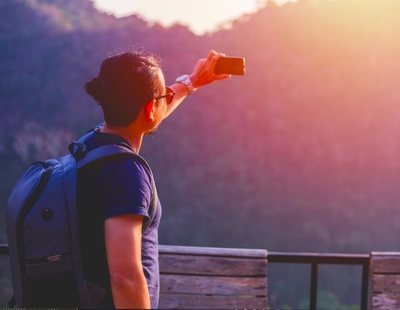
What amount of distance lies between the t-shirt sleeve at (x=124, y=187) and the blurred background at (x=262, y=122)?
23.9 metres

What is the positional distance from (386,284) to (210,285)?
79cm

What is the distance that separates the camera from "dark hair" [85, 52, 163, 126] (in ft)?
4.13

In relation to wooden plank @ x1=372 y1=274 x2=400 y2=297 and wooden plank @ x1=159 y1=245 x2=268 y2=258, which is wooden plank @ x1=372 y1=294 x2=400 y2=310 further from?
wooden plank @ x1=159 y1=245 x2=268 y2=258

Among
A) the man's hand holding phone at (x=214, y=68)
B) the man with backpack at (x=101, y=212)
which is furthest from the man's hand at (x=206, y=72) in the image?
the man with backpack at (x=101, y=212)

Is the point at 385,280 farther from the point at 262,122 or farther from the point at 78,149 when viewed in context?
the point at 262,122

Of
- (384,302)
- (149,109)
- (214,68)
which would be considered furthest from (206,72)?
(384,302)

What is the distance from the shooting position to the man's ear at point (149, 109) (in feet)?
4.16

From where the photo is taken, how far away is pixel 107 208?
3.73 feet

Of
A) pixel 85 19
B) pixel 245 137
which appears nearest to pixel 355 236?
pixel 245 137

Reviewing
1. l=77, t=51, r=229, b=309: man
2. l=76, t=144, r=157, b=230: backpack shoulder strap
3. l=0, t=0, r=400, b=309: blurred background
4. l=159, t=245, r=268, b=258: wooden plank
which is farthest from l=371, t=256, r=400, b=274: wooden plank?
l=0, t=0, r=400, b=309: blurred background

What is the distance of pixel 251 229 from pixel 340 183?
6.42 meters

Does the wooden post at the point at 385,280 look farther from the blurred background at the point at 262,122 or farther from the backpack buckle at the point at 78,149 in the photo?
the blurred background at the point at 262,122

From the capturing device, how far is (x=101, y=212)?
1155mm

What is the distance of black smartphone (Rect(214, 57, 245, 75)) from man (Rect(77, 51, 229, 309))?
40 cm
